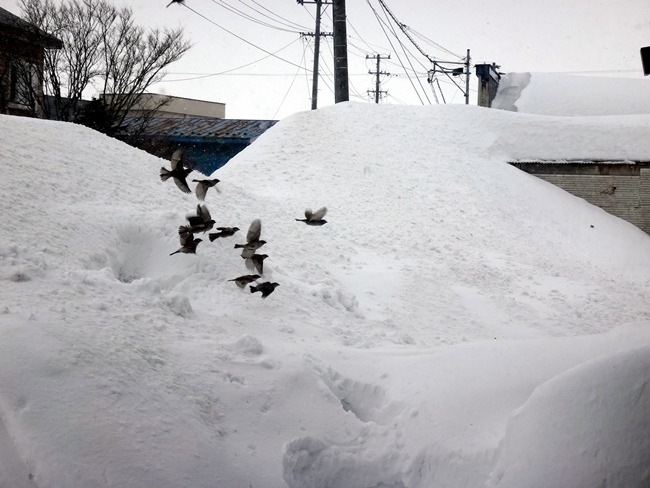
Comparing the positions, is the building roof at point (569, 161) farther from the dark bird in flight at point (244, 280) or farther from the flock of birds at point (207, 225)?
the dark bird in flight at point (244, 280)

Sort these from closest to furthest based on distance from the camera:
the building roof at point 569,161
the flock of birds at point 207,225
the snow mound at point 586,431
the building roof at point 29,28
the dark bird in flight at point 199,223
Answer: the snow mound at point 586,431 < the flock of birds at point 207,225 < the dark bird in flight at point 199,223 < the building roof at point 569,161 < the building roof at point 29,28

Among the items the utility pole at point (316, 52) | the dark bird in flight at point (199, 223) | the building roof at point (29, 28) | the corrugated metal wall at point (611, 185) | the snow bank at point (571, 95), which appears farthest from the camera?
the utility pole at point (316, 52)

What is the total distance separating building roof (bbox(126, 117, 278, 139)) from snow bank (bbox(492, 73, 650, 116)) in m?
7.75

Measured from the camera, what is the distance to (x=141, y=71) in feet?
54.1

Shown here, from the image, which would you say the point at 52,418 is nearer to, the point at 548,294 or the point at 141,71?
the point at 548,294

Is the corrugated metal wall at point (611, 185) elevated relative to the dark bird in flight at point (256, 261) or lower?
elevated

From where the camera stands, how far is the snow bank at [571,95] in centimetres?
1758

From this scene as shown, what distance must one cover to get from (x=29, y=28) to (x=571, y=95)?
14049mm

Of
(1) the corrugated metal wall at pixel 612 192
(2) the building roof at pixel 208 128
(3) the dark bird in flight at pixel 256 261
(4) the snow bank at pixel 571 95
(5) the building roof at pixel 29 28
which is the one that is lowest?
(3) the dark bird in flight at pixel 256 261

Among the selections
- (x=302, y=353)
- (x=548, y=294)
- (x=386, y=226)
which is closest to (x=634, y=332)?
(x=302, y=353)

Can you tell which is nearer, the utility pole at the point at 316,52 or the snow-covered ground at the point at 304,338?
the snow-covered ground at the point at 304,338

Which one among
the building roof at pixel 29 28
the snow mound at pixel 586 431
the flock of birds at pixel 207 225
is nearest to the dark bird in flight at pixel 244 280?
the flock of birds at pixel 207 225

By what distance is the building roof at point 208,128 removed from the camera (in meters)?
20.7

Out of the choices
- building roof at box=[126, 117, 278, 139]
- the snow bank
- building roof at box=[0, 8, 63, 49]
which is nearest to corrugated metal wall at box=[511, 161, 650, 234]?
the snow bank
